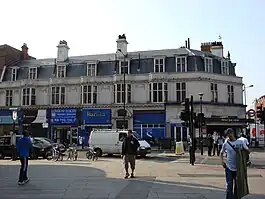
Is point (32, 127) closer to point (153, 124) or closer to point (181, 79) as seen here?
point (153, 124)

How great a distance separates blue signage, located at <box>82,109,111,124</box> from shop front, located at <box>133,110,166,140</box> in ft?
11.0

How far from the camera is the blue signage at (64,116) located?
1855 inches

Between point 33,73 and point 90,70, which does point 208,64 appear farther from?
point 33,73

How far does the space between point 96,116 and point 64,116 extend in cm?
408

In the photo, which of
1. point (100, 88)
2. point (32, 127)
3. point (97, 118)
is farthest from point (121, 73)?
point (32, 127)

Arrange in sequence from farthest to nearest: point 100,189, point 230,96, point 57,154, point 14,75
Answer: point 14,75 < point 230,96 < point 57,154 < point 100,189

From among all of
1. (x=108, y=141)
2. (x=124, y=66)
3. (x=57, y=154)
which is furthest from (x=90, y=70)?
(x=57, y=154)

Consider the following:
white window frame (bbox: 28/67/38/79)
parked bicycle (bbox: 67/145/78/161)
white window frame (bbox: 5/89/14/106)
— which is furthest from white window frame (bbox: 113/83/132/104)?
parked bicycle (bbox: 67/145/78/161)

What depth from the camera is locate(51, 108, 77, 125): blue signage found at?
47125 millimetres

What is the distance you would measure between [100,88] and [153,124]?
800cm

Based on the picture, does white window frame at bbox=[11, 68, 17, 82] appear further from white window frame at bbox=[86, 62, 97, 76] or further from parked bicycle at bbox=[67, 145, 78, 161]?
parked bicycle at bbox=[67, 145, 78, 161]

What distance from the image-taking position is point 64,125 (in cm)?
4778

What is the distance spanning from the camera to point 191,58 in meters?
45.5

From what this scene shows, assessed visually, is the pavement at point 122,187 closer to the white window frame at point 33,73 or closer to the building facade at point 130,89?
the building facade at point 130,89
